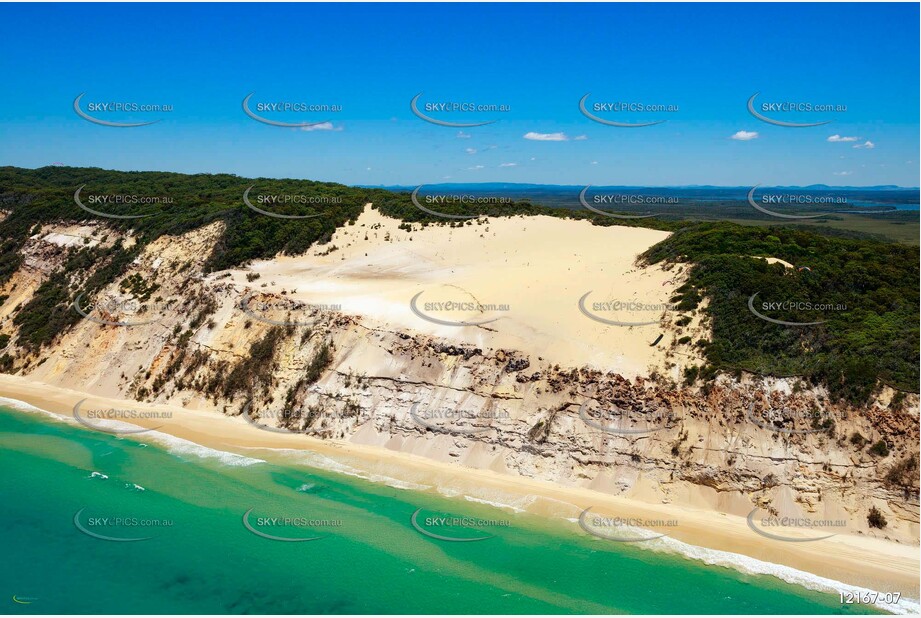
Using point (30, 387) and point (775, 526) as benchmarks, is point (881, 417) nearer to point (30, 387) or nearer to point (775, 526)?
point (775, 526)

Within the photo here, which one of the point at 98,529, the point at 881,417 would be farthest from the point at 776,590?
the point at 98,529

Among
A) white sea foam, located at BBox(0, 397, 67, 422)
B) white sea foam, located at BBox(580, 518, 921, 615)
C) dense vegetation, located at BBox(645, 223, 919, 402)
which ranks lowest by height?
white sea foam, located at BBox(580, 518, 921, 615)

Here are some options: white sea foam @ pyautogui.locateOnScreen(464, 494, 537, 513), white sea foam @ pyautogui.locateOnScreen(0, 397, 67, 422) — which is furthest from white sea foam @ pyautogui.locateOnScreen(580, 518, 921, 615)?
white sea foam @ pyautogui.locateOnScreen(0, 397, 67, 422)

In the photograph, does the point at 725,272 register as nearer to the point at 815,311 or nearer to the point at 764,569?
the point at 815,311

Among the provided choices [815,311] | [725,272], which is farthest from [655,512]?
[725,272]

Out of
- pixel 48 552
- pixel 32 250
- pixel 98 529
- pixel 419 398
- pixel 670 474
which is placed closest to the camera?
pixel 48 552

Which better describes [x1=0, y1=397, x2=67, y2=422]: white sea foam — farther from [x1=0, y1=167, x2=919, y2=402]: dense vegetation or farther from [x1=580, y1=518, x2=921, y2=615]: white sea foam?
[x1=580, y1=518, x2=921, y2=615]: white sea foam

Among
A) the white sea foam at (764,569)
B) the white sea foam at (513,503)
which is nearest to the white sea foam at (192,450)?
the white sea foam at (513,503)

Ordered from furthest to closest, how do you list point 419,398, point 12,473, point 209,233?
point 209,233, point 419,398, point 12,473
